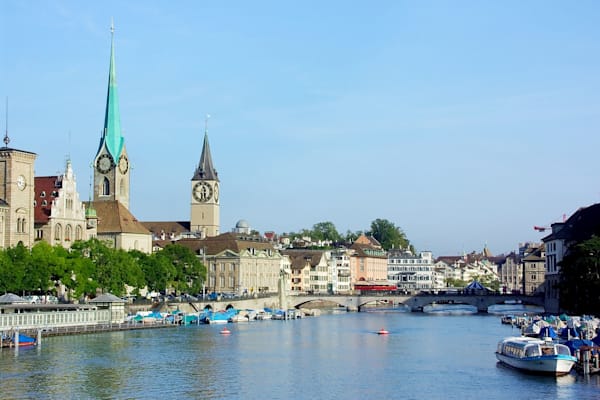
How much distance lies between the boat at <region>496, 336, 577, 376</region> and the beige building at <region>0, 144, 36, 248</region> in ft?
173

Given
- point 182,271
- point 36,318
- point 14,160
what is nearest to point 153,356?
point 36,318

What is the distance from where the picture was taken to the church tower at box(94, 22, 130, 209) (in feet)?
490

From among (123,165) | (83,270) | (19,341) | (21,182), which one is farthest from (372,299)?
(19,341)

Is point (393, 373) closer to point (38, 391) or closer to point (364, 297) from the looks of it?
point (38, 391)

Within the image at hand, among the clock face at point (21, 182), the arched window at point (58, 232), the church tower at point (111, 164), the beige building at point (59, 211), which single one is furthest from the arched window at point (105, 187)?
the clock face at point (21, 182)

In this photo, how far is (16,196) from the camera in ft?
318

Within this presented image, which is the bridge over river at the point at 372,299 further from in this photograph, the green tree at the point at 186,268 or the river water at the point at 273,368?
the river water at the point at 273,368

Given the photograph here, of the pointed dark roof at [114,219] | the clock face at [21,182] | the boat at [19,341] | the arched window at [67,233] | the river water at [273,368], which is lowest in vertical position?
the river water at [273,368]

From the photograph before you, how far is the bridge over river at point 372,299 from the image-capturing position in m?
125

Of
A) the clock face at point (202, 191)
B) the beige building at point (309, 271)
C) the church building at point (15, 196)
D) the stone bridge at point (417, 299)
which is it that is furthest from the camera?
the clock face at point (202, 191)

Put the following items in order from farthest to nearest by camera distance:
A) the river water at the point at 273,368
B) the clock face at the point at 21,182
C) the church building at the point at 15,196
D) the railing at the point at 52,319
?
the clock face at the point at 21,182 → the church building at the point at 15,196 → the railing at the point at 52,319 → the river water at the point at 273,368

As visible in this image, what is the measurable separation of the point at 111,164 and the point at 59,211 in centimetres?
4380

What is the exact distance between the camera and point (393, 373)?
190ft

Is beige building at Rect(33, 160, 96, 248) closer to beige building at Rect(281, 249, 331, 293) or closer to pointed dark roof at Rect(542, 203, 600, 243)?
pointed dark roof at Rect(542, 203, 600, 243)
